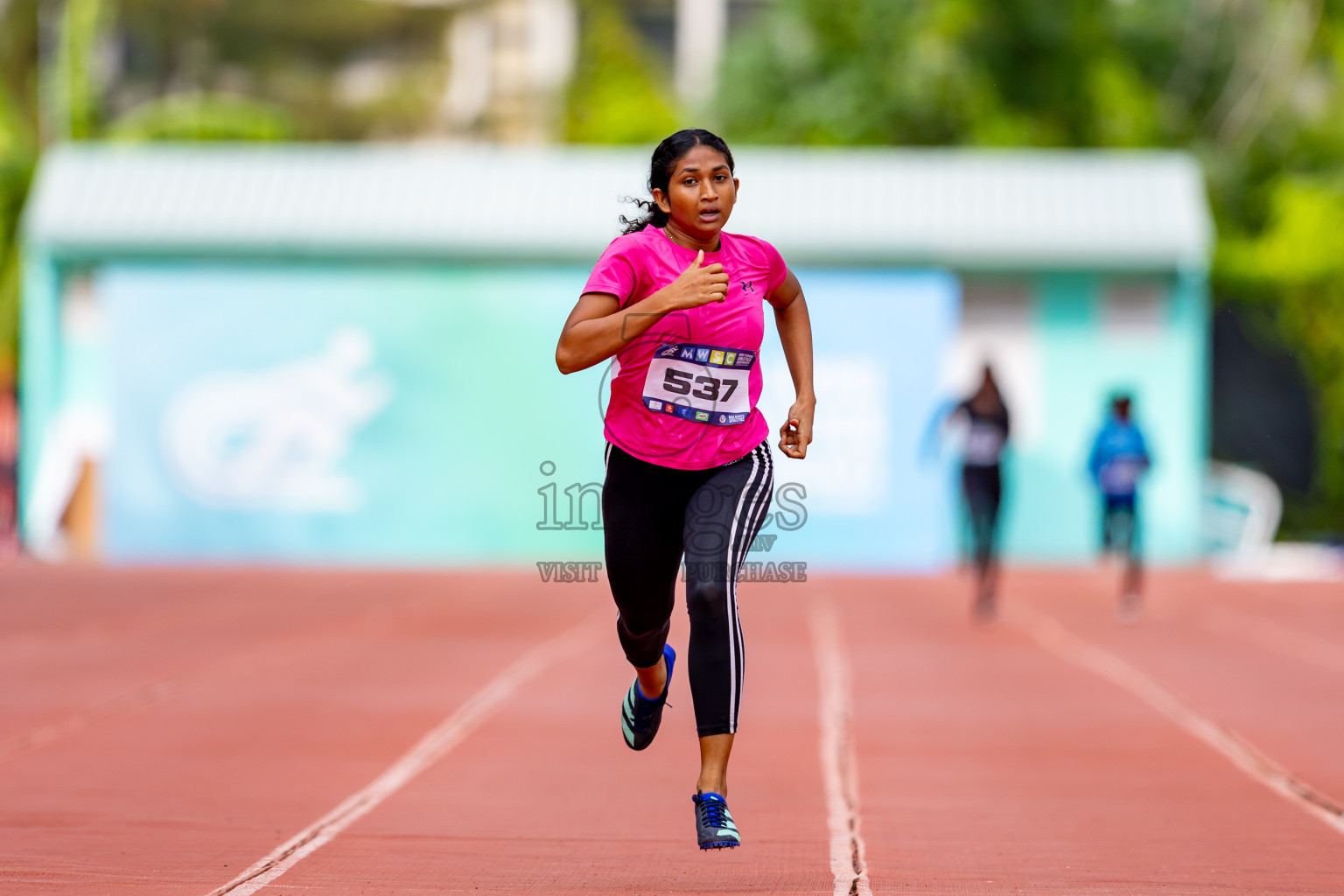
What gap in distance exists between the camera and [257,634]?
1338 centimetres

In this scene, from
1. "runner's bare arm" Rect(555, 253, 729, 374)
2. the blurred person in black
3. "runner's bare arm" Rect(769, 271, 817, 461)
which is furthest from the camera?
the blurred person in black

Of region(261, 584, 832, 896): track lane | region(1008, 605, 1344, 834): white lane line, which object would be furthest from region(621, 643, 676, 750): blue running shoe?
region(1008, 605, 1344, 834): white lane line

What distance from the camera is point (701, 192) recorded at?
206 inches

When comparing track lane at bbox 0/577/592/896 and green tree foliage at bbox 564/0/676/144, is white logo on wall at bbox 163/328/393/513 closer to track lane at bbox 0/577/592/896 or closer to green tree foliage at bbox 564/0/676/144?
track lane at bbox 0/577/592/896

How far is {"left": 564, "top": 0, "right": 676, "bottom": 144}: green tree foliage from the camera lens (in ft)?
120

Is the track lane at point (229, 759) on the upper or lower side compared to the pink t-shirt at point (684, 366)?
lower

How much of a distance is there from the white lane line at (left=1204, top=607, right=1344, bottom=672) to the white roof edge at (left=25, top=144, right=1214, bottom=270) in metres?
8.17

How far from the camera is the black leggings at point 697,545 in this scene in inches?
207

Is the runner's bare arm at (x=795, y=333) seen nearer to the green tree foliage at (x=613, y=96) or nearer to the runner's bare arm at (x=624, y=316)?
the runner's bare arm at (x=624, y=316)

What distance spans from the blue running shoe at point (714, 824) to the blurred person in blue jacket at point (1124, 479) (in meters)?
10.4

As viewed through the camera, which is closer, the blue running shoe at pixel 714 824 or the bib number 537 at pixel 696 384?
the blue running shoe at pixel 714 824

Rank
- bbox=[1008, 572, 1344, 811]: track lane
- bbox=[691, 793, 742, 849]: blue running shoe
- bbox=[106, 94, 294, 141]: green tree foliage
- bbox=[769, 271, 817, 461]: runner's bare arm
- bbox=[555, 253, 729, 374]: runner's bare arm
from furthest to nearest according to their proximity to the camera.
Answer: bbox=[106, 94, 294, 141]: green tree foliage
bbox=[1008, 572, 1344, 811]: track lane
bbox=[769, 271, 817, 461]: runner's bare arm
bbox=[691, 793, 742, 849]: blue running shoe
bbox=[555, 253, 729, 374]: runner's bare arm

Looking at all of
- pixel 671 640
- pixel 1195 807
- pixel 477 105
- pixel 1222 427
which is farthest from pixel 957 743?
pixel 477 105

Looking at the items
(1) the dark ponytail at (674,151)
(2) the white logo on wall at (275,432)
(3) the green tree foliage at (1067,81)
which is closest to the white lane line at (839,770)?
(1) the dark ponytail at (674,151)
